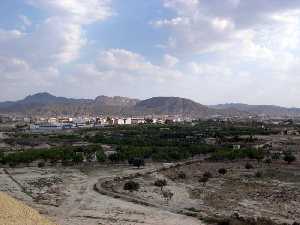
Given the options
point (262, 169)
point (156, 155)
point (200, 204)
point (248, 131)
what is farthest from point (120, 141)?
point (200, 204)

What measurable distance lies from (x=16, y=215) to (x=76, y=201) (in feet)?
56.7

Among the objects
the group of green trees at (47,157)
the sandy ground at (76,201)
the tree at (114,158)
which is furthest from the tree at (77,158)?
the sandy ground at (76,201)

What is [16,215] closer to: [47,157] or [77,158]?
[77,158]

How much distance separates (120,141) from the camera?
10288 centimetres

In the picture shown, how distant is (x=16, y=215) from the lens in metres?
23.3

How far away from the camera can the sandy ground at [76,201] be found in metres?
33.2

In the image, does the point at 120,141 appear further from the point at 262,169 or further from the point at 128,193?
the point at 128,193

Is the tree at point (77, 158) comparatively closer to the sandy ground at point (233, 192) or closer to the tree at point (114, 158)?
the tree at point (114, 158)

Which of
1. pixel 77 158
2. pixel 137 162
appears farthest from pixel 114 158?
pixel 137 162

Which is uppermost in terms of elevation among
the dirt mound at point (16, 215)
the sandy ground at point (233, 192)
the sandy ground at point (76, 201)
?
the dirt mound at point (16, 215)

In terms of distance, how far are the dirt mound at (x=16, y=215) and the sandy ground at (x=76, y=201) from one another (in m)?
6.67

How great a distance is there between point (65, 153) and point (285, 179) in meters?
32.7

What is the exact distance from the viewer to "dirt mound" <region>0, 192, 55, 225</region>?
22234 millimetres

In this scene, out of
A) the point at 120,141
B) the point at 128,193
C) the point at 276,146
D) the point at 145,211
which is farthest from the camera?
the point at 120,141
